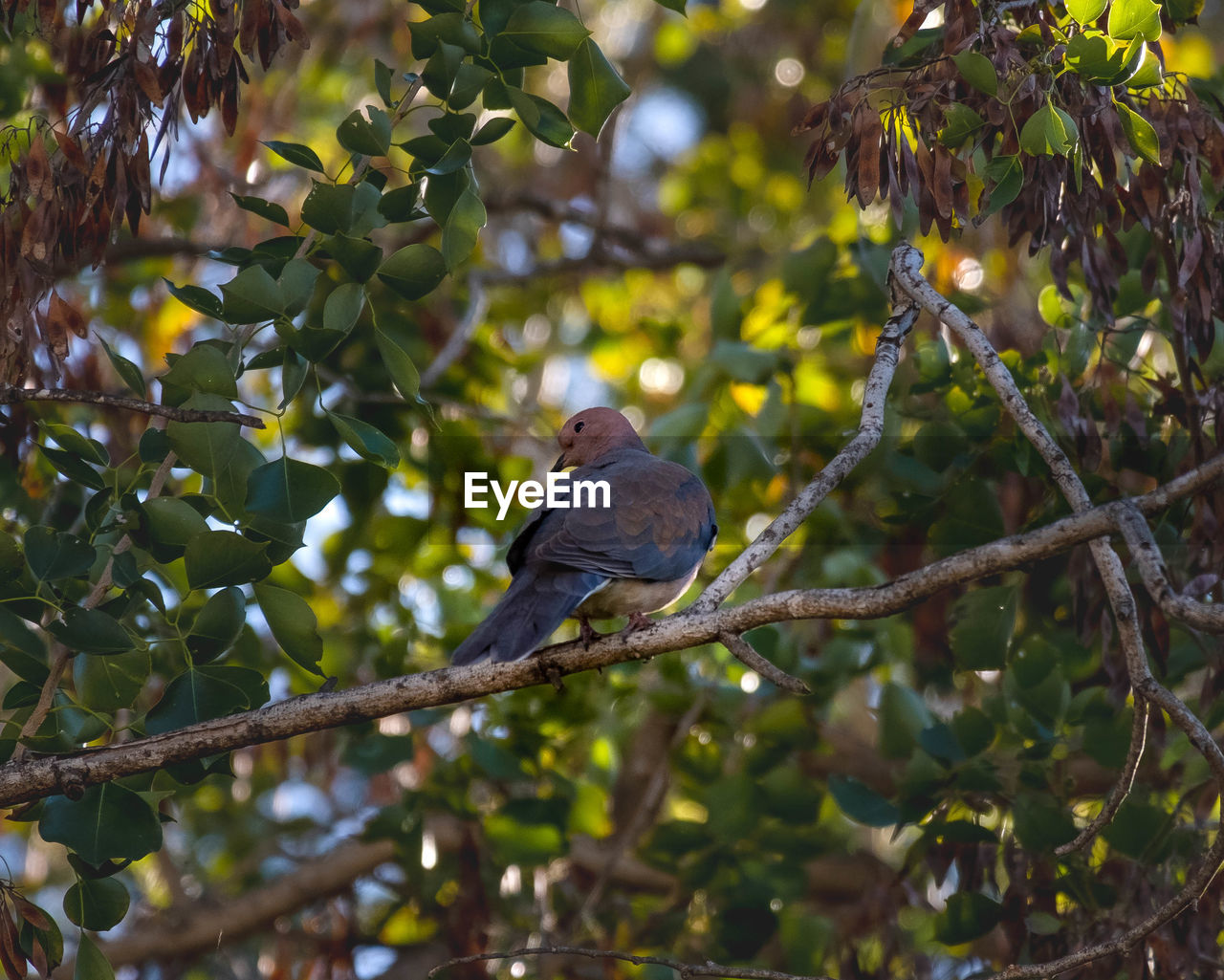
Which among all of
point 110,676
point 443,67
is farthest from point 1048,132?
point 110,676

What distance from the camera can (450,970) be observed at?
4.74m

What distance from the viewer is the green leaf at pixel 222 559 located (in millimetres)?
2723

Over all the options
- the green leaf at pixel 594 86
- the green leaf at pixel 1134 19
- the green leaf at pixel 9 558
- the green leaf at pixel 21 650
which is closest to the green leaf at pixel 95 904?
the green leaf at pixel 21 650

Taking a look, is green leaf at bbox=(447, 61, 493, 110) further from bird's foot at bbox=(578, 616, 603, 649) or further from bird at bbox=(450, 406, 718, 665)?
bird's foot at bbox=(578, 616, 603, 649)

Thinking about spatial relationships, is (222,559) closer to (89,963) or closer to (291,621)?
(291,621)

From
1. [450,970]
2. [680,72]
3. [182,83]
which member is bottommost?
[450,970]

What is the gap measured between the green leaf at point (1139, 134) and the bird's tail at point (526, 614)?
5.69 ft

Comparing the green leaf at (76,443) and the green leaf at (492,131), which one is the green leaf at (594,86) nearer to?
the green leaf at (492,131)

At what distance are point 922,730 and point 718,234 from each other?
6.42m

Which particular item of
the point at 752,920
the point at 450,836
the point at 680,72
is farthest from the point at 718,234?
the point at 752,920

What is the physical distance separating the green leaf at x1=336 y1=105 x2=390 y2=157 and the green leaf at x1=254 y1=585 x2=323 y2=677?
1.08m

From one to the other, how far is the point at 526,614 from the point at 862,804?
1418 mm

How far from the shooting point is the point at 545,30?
279 centimetres

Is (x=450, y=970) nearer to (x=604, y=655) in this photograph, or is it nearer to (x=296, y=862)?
(x=296, y=862)
